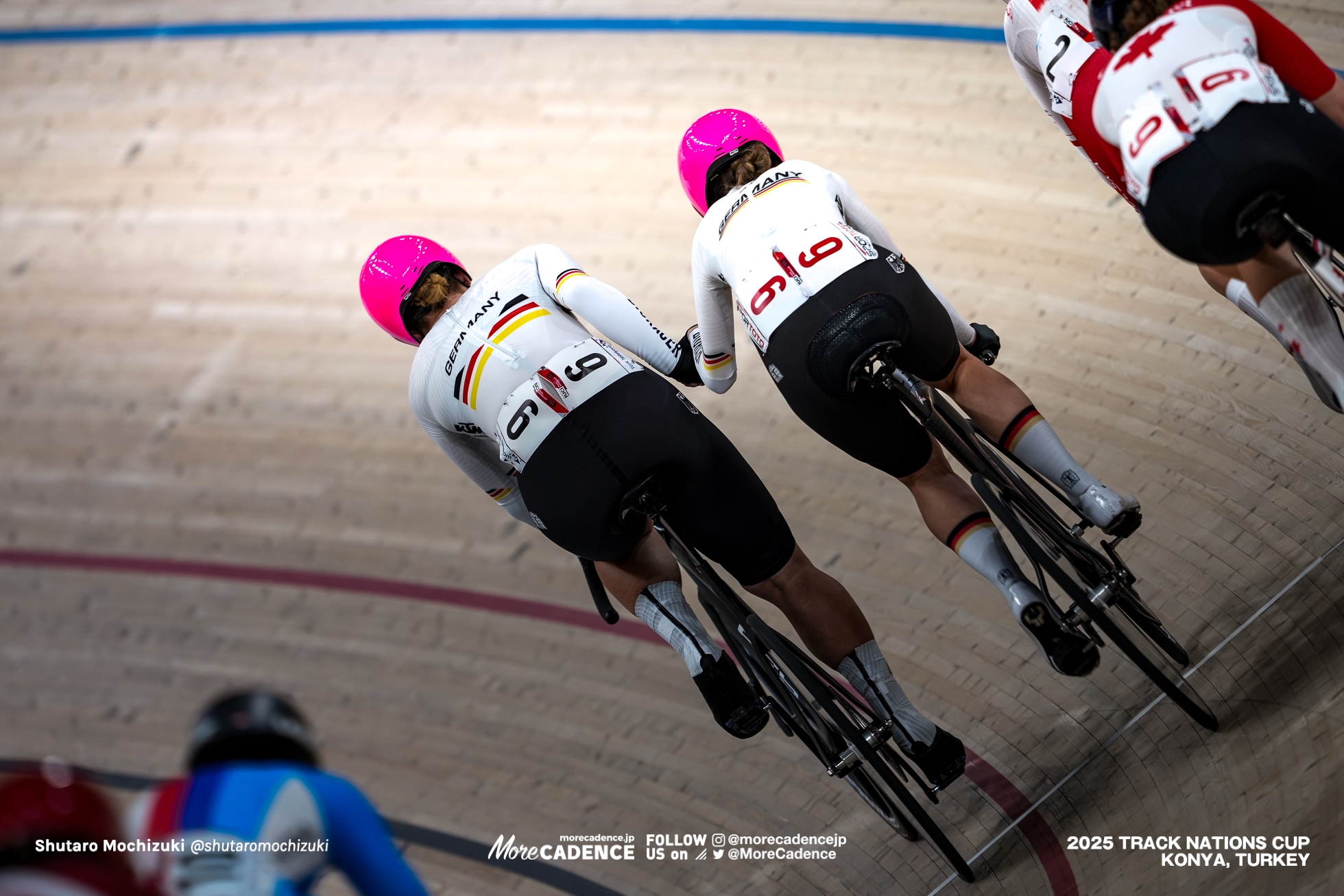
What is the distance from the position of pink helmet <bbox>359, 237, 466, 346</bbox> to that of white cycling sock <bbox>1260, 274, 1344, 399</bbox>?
203 cm

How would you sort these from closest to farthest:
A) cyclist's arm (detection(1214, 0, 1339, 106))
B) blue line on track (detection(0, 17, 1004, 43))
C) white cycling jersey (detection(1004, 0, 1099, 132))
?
cyclist's arm (detection(1214, 0, 1339, 106)) < white cycling jersey (detection(1004, 0, 1099, 132)) < blue line on track (detection(0, 17, 1004, 43))

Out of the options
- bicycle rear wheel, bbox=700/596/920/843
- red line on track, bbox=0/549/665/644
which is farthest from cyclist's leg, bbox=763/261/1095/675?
red line on track, bbox=0/549/665/644

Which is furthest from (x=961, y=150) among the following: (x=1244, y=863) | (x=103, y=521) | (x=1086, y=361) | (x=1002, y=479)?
(x=103, y=521)

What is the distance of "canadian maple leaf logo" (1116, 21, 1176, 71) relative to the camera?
2217 millimetres

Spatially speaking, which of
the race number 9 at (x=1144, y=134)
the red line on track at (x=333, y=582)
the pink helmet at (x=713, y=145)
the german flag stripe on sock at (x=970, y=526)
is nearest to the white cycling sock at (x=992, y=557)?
the german flag stripe on sock at (x=970, y=526)

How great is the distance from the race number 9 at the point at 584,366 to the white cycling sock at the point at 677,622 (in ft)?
2.01

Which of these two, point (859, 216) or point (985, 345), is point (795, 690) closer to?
point (985, 345)

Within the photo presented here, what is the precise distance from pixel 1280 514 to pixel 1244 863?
4.15ft

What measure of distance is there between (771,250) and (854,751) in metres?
1.24

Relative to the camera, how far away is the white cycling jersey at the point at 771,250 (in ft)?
8.70

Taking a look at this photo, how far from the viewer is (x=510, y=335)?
2770mm

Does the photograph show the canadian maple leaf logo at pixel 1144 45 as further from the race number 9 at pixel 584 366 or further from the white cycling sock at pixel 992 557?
the race number 9 at pixel 584 366

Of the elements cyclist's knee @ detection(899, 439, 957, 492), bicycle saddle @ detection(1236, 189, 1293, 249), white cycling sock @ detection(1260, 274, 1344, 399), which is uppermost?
bicycle saddle @ detection(1236, 189, 1293, 249)

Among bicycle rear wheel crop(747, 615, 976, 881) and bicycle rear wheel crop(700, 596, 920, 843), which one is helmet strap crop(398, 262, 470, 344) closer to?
bicycle rear wheel crop(700, 596, 920, 843)
